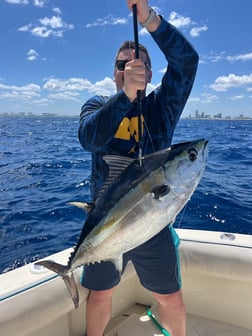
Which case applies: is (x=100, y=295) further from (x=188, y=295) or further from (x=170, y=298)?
(x=188, y=295)

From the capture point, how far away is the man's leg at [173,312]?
2.29m

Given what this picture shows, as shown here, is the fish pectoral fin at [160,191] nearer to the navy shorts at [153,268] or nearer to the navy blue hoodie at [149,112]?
the navy blue hoodie at [149,112]

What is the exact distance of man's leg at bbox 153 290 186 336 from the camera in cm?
229

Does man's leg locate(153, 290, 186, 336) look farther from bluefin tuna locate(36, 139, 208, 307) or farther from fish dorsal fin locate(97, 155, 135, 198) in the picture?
fish dorsal fin locate(97, 155, 135, 198)

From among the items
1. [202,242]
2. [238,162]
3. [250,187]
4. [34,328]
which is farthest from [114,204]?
[238,162]

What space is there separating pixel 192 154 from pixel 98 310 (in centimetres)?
158

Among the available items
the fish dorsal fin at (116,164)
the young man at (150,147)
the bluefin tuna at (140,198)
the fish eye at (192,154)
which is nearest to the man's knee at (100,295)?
the young man at (150,147)

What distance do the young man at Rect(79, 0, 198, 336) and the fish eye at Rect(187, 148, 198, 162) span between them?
585 mm

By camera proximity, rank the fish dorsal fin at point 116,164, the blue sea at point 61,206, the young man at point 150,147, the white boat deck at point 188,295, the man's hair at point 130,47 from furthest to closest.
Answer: the blue sea at point 61,206
the white boat deck at point 188,295
the man's hair at point 130,47
the young man at point 150,147
the fish dorsal fin at point 116,164

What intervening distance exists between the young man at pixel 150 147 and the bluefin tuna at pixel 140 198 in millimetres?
396

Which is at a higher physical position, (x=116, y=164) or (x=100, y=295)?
(x=116, y=164)

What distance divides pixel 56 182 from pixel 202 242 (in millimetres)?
7314

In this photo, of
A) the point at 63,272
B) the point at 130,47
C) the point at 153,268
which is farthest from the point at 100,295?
the point at 130,47

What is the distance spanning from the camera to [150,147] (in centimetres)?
221
